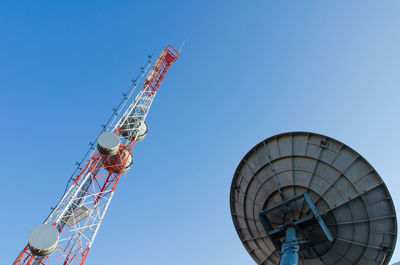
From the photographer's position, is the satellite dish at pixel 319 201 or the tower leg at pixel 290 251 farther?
the satellite dish at pixel 319 201

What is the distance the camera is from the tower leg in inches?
503

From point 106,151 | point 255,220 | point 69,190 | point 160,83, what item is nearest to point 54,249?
point 69,190

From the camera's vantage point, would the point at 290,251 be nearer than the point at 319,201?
Yes

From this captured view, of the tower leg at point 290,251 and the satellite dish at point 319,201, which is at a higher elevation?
the satellite dish at point 319,201

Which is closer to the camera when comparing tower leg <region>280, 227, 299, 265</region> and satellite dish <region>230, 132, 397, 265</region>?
tower leg <region>280, 227, 299, 265</region>

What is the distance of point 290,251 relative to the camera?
43.4ft

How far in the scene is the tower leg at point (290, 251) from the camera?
12.8 metres

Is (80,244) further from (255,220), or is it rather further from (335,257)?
(335,257)

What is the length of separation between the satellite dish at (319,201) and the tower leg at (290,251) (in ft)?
0.16

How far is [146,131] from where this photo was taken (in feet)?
108

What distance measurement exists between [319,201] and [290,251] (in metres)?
4.06

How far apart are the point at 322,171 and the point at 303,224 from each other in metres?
3.19

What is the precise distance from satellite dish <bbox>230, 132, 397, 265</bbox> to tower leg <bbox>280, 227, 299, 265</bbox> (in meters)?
0.05

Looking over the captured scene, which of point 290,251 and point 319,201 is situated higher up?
point 319,201
